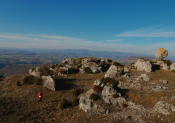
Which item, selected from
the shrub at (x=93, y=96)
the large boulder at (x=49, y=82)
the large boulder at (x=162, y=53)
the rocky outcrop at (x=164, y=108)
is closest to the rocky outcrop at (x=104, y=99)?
the shrub at (x=93, y=96)

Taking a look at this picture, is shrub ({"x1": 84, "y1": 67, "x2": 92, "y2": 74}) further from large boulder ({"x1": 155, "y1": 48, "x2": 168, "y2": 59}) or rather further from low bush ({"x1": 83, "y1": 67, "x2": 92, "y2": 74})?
large boulder ({"x1": 155, "y1": 48, "x2": 168, "y2": 59})

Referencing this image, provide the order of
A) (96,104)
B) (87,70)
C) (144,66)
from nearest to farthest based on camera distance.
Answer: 1. (96,104)
2. (144,66)
3. (87,70)

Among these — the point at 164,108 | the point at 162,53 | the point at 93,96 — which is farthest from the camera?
the point at 162,53

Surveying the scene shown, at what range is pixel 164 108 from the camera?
47.4ft

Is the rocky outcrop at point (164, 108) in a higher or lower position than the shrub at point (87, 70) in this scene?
lower

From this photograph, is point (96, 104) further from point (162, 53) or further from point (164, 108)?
point (162, 53)

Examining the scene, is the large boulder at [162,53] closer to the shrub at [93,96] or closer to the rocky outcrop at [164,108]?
the rocky outcrop at [164,108]

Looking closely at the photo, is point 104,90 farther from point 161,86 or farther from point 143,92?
point 161,86

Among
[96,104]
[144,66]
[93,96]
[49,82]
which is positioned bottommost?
[96,104]

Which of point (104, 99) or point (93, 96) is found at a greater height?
point (93, 96)

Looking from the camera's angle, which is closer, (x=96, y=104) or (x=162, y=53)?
(x=96, y=104)

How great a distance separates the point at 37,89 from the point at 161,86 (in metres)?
33.6

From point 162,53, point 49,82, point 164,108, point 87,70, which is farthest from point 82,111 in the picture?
point 162,53

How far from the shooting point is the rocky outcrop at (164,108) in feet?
45.2
